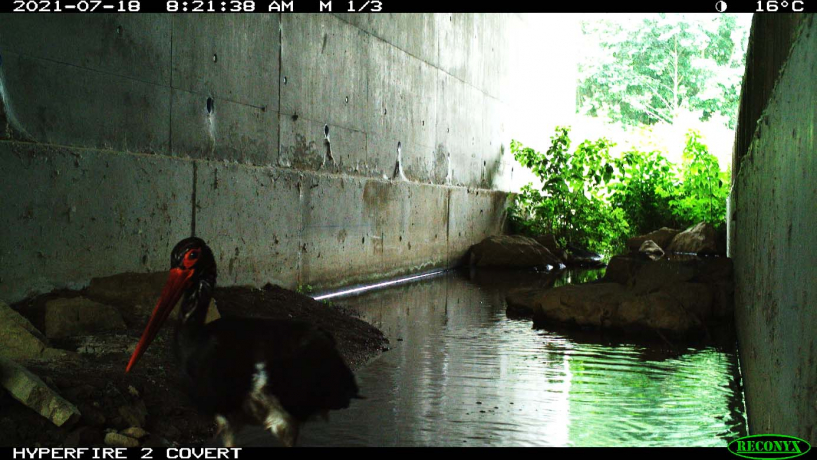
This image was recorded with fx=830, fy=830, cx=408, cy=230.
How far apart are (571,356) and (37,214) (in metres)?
4.39

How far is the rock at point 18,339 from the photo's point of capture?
4840mm

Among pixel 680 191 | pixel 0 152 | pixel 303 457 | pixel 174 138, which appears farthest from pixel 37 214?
pixel 680 191

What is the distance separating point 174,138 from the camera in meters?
7.81

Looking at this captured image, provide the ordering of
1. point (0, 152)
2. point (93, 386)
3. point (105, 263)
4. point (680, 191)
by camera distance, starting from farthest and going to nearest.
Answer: point (680, 191), point (105, 263), point (0, 152), point (93, 386)

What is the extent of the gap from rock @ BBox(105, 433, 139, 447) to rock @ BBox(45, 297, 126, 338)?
1707 mm

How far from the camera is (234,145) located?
28.9ft

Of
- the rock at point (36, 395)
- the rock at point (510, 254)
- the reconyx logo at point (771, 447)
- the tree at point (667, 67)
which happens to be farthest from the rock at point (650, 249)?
the tree at point (667, 67)

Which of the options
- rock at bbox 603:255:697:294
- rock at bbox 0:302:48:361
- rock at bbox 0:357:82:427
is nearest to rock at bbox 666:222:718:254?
rock at bbox 603:255:697:294

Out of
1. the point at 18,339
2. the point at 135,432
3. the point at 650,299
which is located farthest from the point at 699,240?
the point at 135,432

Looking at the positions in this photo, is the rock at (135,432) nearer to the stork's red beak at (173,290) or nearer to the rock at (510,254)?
the stork's red beak at (173,290)

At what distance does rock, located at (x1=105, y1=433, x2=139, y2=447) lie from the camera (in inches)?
158

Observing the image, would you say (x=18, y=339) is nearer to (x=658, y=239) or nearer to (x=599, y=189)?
(x=599, y=189)

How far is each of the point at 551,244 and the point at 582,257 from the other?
729 mm

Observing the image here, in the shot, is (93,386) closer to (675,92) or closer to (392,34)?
(392,34)
